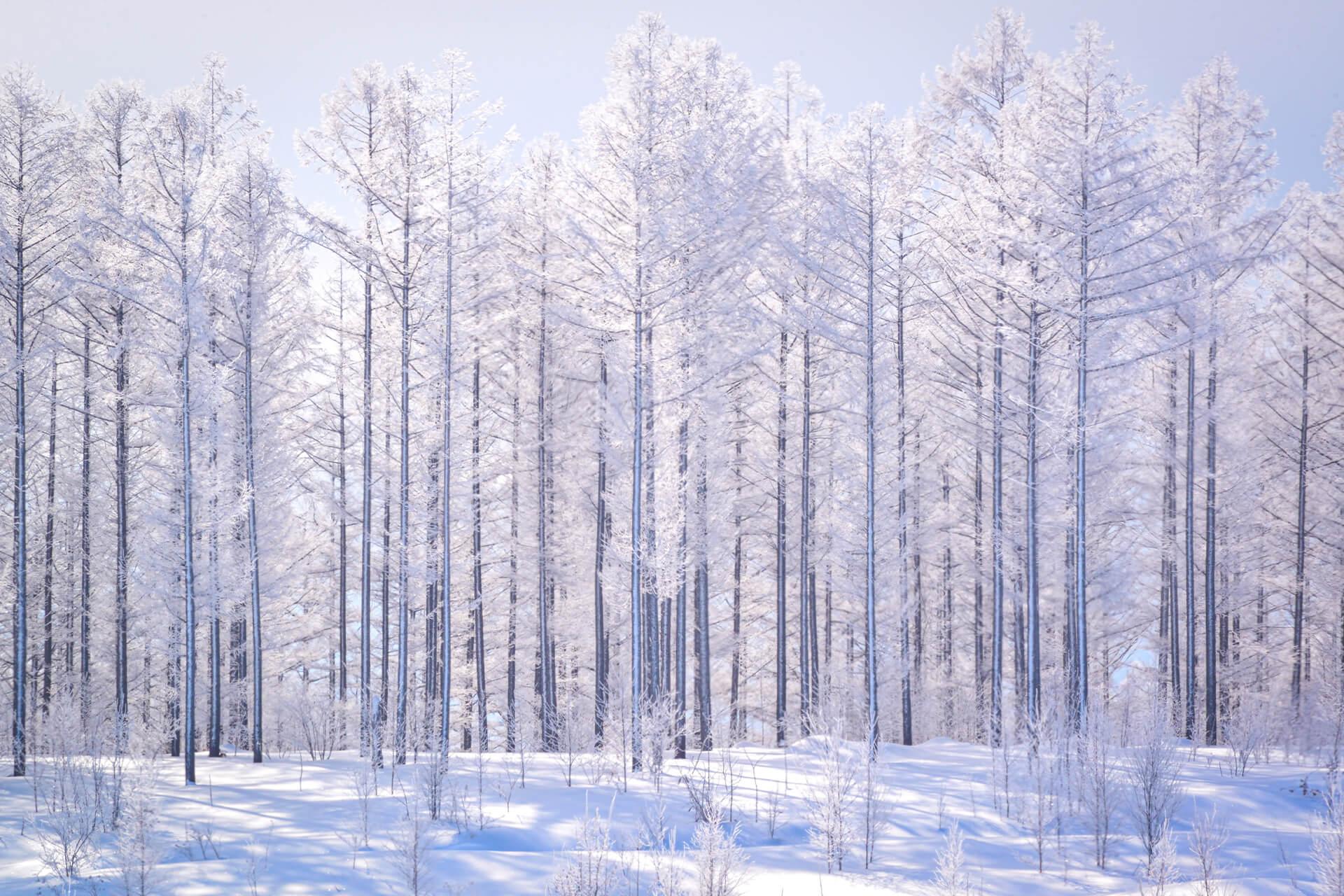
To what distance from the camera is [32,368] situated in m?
14.6

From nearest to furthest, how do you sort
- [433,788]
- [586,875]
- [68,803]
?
[586,875]
[68,803]
[433,788]

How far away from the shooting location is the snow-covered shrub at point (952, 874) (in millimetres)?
6134

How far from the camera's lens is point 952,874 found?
609 cm

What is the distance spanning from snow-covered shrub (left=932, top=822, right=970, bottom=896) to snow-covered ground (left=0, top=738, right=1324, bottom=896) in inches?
4.3

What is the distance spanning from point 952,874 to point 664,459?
29.5 ft

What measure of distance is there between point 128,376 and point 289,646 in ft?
34.3

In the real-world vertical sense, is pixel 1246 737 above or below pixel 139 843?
below

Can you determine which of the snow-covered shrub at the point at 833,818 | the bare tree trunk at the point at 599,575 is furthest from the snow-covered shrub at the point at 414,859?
the bare tree trunk at the point at 599,575

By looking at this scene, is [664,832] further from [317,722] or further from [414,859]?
[317,722]

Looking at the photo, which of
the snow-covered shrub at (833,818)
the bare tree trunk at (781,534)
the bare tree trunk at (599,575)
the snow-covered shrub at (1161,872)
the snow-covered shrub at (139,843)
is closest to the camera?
the snow-covered shrub at (1161,872)

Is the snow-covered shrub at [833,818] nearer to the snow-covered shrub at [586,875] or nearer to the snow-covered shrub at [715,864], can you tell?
the snow-covered shrub at [715,864]

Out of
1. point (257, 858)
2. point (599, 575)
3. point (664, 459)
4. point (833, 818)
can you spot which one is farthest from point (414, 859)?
point (599, 575)

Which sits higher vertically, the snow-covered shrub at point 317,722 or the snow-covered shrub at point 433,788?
the snow-covered shrub at point 433,788

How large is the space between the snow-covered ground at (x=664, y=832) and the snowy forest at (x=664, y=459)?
0.26ft
